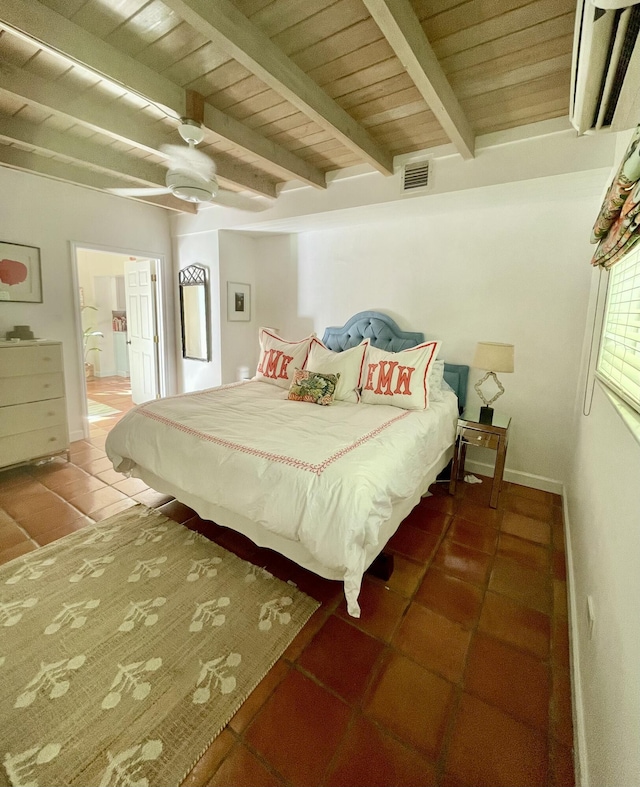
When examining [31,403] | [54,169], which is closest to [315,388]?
[31,403]

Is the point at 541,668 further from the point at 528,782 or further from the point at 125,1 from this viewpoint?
the point at 125,1

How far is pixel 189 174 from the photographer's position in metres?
2.30

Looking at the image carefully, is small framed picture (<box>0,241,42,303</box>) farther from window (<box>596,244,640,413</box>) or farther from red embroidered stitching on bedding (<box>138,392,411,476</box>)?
window (<box>596,244,640,413</box>)

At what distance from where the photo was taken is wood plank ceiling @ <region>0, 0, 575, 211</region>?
1.45 meters

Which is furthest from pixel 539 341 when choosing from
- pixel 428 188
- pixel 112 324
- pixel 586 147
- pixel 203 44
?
pixel 112 324

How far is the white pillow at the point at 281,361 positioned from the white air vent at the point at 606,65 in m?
2.31

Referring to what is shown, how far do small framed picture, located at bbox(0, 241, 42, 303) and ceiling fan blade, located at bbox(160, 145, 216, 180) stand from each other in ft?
5.32

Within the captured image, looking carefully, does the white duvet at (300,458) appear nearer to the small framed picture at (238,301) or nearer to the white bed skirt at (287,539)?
the white bed skirt at (287,539)

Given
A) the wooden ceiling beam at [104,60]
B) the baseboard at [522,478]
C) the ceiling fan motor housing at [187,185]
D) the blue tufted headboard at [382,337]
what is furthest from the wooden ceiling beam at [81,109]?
the baseboard at [522,478]

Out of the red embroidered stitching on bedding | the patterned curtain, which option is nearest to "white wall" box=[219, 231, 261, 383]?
the red embroidered stitching on bedding

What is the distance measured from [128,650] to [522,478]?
2959 millimetres

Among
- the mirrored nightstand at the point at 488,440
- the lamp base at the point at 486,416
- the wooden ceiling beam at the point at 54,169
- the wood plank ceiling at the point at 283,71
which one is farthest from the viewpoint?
the wooden ceiling beam at the point at 54,169

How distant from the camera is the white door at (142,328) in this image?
4.62 metres

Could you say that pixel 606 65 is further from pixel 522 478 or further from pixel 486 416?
pixel 522 478
